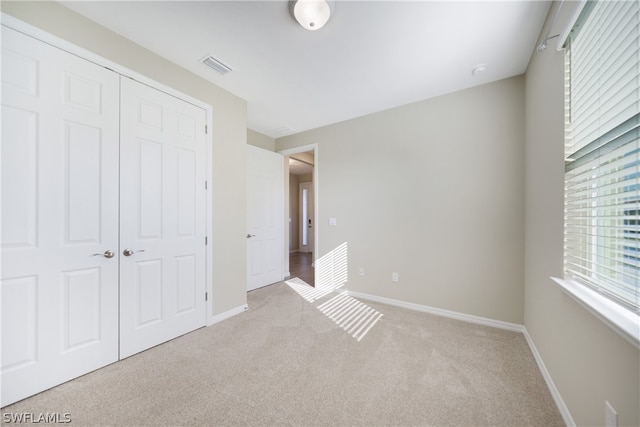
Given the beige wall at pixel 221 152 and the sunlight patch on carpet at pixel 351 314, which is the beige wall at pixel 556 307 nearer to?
the sunlight patch on carpet at pixel 351 314

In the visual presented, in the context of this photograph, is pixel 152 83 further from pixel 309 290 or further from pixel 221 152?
pixel 309 290

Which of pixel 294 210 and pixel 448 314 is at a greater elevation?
pixel 294 210

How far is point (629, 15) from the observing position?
0.94 meters

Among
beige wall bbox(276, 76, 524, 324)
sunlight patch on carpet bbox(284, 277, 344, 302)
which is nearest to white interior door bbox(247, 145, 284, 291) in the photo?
sunlight patch on carpet bbox(284, 277, 344, 302)

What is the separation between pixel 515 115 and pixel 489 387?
8.30 feet

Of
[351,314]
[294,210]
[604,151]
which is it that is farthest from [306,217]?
[604,151]

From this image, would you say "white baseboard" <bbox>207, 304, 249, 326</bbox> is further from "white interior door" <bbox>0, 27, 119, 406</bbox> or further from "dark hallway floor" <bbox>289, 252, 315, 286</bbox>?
"dark hallway floor" <bbox>289, 252, 315, 286</bbox>

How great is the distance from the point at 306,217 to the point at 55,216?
6241 mm

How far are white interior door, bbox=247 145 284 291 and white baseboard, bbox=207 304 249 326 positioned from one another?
2.55ft

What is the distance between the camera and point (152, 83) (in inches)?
83.4

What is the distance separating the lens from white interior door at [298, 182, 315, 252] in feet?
24.9

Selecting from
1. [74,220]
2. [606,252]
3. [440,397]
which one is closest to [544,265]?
[606,252]

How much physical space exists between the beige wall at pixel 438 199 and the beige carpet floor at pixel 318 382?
585mm

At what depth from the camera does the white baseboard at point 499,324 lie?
1.39m
